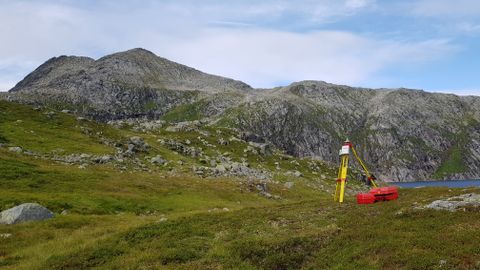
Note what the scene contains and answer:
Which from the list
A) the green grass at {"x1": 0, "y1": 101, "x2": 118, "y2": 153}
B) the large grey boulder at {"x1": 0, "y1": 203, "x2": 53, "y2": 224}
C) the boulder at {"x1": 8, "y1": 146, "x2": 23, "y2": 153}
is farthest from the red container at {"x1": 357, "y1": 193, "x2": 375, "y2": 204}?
the green grass at {"x1": 0, "y1": 101, "x2": 118, "y2": 153}

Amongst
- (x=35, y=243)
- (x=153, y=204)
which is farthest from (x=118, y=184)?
(x=35, y=243)

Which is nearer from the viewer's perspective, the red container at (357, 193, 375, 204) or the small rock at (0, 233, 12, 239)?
the small rock at (0, 233, 12, 239)

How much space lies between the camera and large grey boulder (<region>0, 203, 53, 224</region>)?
3384 centimetres

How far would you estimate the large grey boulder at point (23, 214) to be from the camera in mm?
33844

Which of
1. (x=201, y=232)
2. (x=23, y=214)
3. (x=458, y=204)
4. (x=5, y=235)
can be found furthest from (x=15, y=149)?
(x=458, y=204)

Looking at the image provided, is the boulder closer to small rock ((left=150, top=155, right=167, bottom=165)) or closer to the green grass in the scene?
the green grass

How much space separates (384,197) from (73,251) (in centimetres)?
2786

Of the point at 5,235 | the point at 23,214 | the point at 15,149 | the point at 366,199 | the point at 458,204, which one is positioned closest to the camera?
the point at 458,204

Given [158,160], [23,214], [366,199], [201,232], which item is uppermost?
[366,199]

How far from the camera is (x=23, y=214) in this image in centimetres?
3456

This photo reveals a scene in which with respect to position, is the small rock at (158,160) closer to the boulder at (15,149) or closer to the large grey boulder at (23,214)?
the boulder at (15,149)

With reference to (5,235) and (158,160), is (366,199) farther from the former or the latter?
(158,160)

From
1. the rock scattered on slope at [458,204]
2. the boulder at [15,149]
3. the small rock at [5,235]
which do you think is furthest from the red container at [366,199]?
the boulder at [15,149]

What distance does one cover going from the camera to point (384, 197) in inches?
1561
